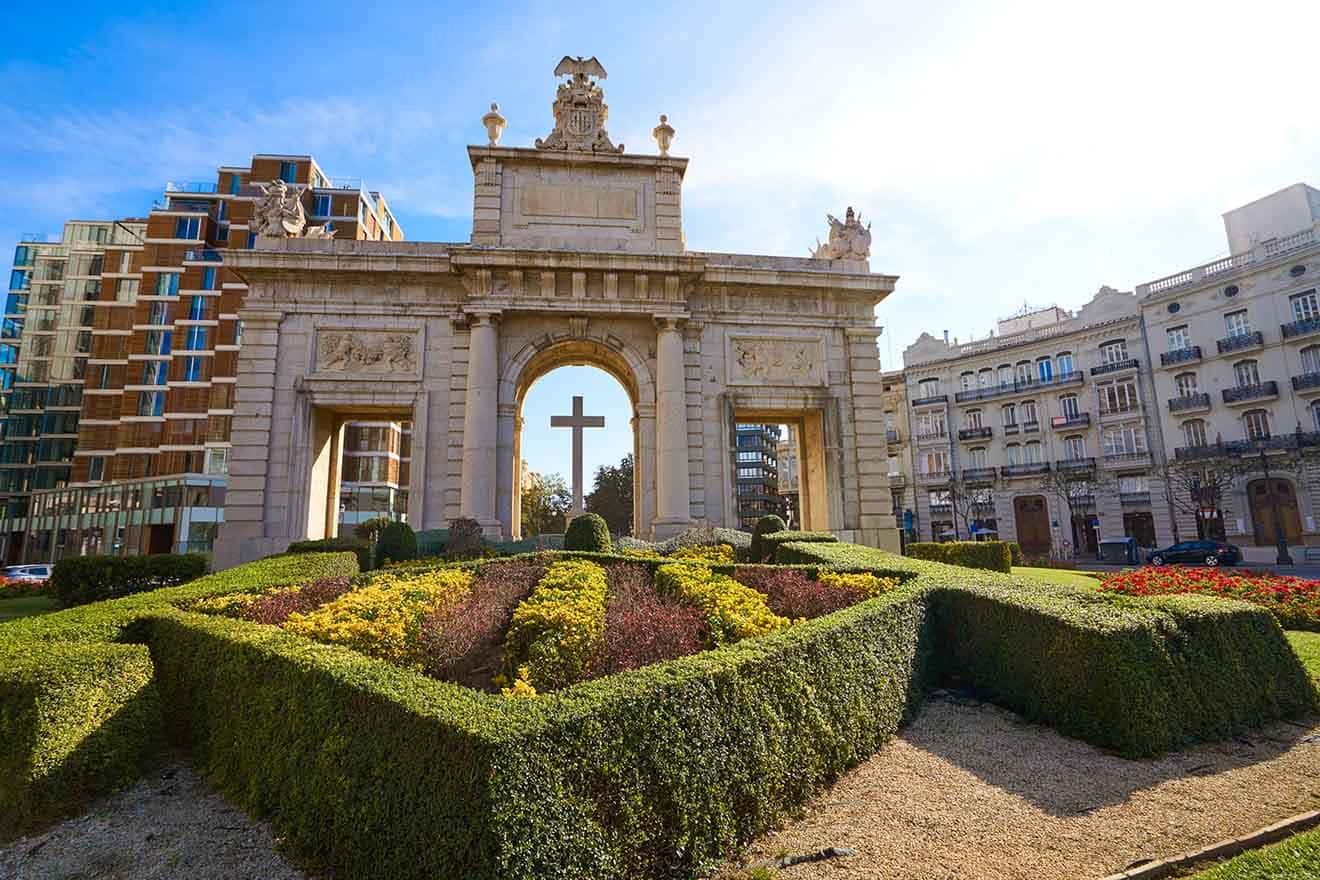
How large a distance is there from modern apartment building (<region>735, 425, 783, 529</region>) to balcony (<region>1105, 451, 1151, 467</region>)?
1915 inches

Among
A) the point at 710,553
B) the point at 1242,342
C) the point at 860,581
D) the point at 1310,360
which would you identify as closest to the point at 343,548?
the point at 710,553

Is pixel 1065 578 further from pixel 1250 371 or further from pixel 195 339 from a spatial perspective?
pixel 195 339

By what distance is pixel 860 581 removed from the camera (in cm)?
923

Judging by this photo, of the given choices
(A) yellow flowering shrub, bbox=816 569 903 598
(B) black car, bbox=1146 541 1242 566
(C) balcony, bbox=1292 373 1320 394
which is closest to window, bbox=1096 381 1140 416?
(C) balcony, bbox=1292 373 1320 394

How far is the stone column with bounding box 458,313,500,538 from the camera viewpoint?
19.3m

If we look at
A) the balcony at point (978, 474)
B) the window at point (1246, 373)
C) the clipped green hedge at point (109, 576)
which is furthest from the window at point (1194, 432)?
the clipped green hedge at point (109, 576)

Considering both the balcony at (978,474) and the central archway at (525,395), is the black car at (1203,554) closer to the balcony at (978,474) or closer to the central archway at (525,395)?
the balcony at (978,474)

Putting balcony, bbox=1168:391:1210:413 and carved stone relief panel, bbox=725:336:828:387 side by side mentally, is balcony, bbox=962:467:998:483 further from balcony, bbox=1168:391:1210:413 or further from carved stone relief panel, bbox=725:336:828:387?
carved stone relief panel, bbox=725:336:828:387

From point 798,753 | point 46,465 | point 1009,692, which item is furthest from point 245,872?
point 46,465

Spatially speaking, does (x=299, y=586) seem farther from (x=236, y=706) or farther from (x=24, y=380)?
(x=24, y=380)

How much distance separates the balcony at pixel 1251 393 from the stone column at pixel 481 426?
4090cm

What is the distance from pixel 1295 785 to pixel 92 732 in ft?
32.1

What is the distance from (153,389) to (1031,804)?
59923mm

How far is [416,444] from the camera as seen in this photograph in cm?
2034
